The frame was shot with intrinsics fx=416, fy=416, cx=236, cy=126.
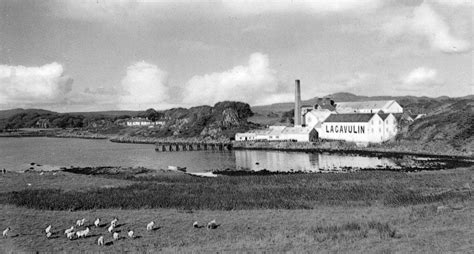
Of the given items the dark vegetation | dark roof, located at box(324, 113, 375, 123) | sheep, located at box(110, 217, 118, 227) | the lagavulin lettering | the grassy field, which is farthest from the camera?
the lagavulin lettering

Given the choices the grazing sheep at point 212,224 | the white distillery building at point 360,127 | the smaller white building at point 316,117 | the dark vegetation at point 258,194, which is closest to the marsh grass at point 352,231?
the grazing sheep at point 212,224

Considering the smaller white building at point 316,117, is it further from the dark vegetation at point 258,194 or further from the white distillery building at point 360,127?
the dark vegetation at point 258,194

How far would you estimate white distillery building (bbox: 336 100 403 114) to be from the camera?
104 m

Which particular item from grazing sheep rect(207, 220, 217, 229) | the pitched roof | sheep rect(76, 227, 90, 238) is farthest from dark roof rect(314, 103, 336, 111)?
sheep rect(76, 227, 90, 238)

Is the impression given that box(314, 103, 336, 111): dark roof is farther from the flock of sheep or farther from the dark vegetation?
the flock of sheep

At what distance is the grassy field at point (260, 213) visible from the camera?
17109 millimetres

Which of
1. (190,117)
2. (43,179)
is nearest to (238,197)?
Answer: (43,179)

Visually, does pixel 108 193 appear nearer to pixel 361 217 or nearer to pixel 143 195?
pixel 143 195

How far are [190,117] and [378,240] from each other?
451 ft

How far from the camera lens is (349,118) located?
302 feet

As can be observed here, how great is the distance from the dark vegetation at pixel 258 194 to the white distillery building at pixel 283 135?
193ft

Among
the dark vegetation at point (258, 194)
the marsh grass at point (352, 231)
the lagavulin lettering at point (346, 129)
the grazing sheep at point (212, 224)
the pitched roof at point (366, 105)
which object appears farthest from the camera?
the pitched roof at point (366, 105)

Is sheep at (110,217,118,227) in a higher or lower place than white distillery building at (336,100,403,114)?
lower

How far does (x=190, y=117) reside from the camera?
15175 centimetres
